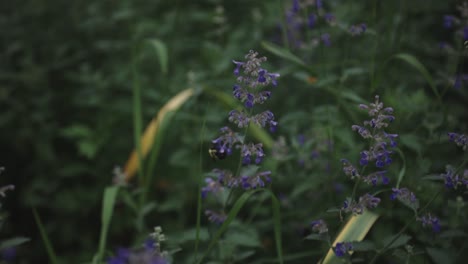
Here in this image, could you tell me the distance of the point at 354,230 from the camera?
2.33 m

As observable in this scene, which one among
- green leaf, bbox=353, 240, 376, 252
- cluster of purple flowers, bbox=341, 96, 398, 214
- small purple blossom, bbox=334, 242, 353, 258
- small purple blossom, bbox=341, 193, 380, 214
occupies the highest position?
cluster of purple flowers, bbox=341, 96, 398, 214

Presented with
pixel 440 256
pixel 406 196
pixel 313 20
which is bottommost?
pixel 440 256

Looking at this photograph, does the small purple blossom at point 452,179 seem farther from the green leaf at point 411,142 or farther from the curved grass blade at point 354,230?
the green leaf at point 411,142

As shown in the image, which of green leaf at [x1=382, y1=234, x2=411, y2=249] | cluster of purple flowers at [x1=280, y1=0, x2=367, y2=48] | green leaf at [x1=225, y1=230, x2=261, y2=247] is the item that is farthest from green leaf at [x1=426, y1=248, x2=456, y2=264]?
cluster of purple flowers at [x1=280, y1=0, x2=367, y2=48]

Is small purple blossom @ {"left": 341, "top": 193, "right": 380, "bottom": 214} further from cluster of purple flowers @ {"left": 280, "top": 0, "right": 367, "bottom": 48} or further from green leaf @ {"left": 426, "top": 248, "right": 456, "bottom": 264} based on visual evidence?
cluster of purple flowers @ {"left": 280, "top": 0, "right": 367, "bottom": 48}

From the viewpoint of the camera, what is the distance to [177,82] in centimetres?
407

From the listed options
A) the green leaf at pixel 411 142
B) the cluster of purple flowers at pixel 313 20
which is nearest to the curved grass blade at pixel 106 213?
the cluster of purple flowers at pixel 313 20

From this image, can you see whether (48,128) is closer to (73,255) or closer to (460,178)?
(73,255)

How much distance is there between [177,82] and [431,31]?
9.06 feet

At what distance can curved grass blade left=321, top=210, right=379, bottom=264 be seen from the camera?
89.8 inches

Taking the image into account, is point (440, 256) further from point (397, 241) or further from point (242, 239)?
point (242, 239)

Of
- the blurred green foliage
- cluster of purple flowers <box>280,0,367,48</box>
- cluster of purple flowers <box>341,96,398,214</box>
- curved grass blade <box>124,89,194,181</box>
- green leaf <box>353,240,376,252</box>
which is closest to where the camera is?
cluster of purple flowers <box>341,96,398,214</box>

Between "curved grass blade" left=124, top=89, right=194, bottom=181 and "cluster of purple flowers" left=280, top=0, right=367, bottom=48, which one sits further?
"curved grass blade" left=124, top=89, right=194, bottom=181

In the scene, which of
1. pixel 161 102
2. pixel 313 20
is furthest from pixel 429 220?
pixel 161 102
